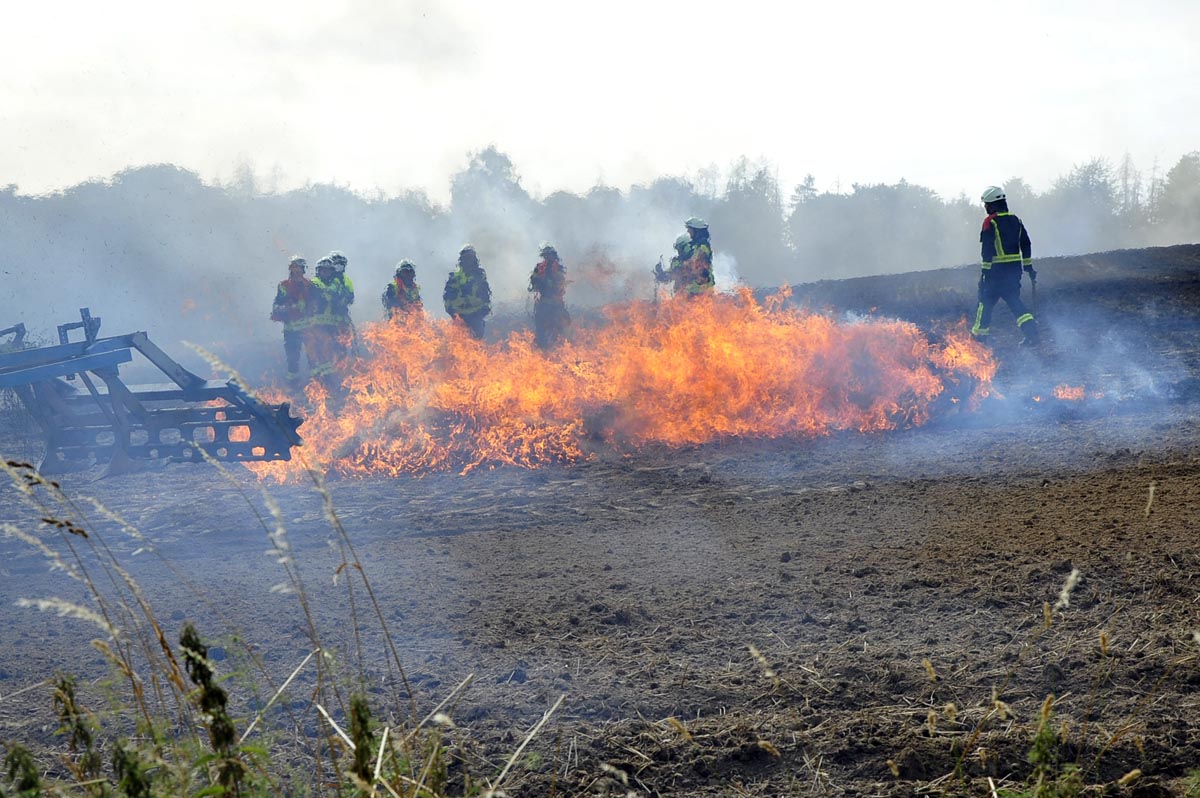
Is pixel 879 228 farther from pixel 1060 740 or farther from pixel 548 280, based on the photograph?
pixel 1060 740

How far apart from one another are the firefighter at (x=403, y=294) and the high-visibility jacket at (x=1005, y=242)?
33.8 ft

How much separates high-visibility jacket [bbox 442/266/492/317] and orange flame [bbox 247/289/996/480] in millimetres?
4204

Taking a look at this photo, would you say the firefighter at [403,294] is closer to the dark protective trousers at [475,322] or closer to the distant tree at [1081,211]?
the dark protective trousers at [475,322]

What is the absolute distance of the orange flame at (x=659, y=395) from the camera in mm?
11727

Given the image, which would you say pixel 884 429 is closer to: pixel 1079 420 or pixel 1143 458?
pixel 1079 420

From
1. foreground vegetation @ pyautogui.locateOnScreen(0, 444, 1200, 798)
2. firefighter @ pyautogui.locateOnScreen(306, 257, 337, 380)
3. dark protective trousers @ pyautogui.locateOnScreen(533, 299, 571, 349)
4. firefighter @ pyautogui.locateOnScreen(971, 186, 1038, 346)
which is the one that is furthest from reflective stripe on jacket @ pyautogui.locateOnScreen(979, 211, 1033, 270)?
firefighter @ pyautogui.locateOnScreen(306, 257, 337, 380)

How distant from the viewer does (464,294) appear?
60.8ft

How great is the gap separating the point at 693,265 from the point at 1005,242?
5.34 metres

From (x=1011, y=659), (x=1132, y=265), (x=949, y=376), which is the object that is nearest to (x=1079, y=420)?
(x=949, y=376)

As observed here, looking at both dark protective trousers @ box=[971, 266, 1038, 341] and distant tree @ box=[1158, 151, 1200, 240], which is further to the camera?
distant tree @ box=[1158, 151, 1200, 240]

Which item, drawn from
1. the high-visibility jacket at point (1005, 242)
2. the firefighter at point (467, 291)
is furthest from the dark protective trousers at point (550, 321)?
the high-visibility jacket at point (1005, 242)

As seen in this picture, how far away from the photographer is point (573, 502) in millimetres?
9070

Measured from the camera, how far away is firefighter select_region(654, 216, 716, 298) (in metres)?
16.5

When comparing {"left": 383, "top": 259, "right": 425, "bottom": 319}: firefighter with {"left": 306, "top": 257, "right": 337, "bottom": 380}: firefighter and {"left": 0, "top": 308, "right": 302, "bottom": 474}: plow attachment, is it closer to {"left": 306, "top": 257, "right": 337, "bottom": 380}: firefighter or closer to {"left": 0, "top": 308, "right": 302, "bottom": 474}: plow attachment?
{"left": 306, "top": 257, "right": 337, "bottom": 380}: firefighter
